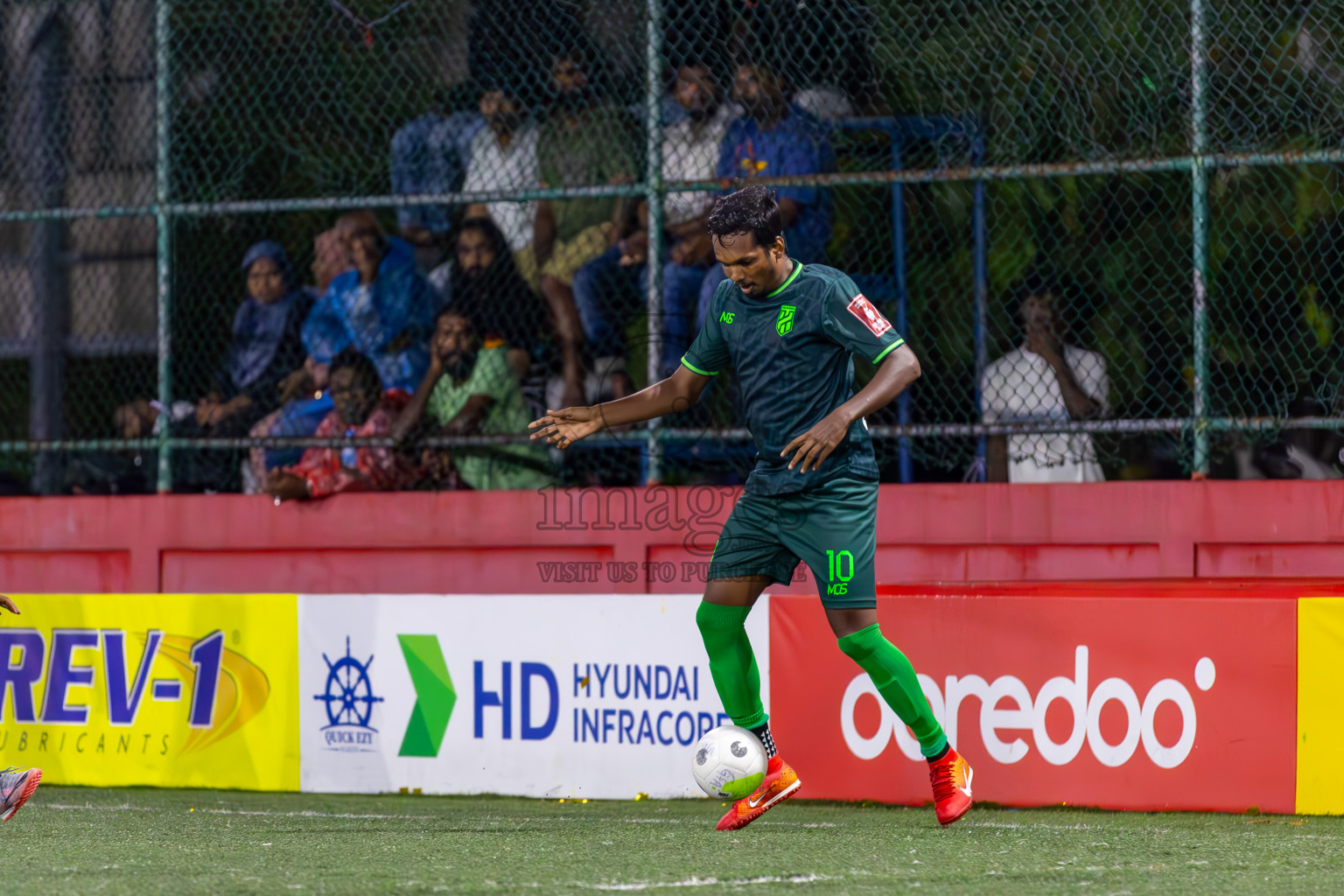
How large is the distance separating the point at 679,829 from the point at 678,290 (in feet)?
10.7

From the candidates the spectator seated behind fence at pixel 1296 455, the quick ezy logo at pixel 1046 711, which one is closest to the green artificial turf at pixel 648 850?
the quick ezy logo at pixel 1046 711

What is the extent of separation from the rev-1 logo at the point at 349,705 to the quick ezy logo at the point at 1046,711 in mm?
2195

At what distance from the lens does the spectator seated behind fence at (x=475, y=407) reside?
8.77 m

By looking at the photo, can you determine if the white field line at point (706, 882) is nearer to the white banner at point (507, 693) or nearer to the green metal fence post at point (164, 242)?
the white banner at point (507, 693)

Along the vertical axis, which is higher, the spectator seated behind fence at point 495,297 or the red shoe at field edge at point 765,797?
the spectator seated behind fence at point 495,297

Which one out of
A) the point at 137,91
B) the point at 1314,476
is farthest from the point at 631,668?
the point at 137,91

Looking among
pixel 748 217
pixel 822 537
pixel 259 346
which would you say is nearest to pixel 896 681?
pixel 822 537

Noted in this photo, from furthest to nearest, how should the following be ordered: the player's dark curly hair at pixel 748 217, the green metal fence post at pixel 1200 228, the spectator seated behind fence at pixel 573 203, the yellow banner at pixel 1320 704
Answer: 1. the spectator seated behind fence at pixel 573 203
2. the green metal fence post at pixel 1200 228
3. the yellow banner at pixel 1320 704
4. the player's dark curly hair at pixel 748 217

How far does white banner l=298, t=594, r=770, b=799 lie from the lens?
7297 mm

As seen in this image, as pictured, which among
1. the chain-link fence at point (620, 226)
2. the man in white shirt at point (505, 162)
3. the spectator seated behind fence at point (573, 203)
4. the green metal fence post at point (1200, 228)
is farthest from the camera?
the man in white shirt at point (505, 162)

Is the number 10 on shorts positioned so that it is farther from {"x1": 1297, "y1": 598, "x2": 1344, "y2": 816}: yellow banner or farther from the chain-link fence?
the chain-link fence

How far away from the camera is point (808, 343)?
5.56m

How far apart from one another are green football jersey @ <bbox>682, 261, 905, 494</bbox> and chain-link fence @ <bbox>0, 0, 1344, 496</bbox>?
2.39 meters

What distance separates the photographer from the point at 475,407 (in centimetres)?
880
